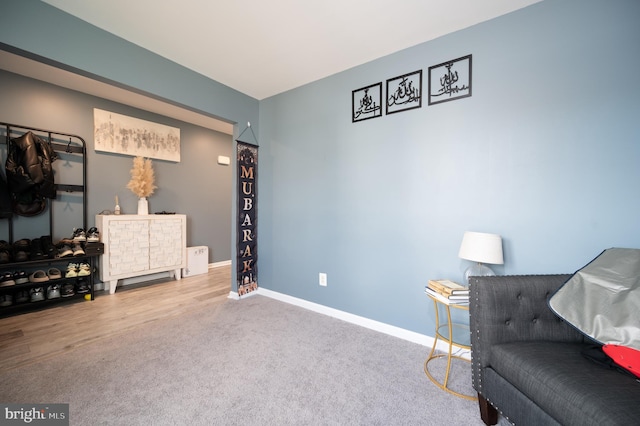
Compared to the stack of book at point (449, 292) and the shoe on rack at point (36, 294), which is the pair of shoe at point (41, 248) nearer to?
the shoe on rack at point (36, 294)

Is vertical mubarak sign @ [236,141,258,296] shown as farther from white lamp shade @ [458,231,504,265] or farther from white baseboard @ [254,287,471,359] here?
white lamp shade @ [458,231,504,265]

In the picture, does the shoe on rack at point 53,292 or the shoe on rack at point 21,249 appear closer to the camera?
the shoe on rack at point 21,249

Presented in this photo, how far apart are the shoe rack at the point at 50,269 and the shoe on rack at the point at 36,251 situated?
0.01m

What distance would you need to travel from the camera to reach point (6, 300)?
2.50 m

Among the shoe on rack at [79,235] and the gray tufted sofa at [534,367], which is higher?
the shoe on rack at [79,235]

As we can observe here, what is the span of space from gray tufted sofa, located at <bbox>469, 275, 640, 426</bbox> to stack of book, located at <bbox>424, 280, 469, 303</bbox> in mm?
240

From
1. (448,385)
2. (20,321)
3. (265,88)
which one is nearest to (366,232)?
(448,385)

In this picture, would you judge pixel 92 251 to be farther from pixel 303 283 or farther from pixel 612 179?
pixel 612 179

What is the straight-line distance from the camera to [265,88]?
9.80ft

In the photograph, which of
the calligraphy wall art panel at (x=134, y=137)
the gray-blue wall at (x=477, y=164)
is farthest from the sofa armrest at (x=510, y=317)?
the calligraphy wall art panel at (x=134, y=137)

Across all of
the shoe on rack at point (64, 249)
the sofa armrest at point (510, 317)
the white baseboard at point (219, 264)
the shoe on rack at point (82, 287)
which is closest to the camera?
the sofa armrest at point (510, 317)

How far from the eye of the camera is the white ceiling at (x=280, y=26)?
1745 mm

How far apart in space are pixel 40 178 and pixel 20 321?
57.5 inches

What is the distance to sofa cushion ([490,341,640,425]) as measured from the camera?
2.67ft
